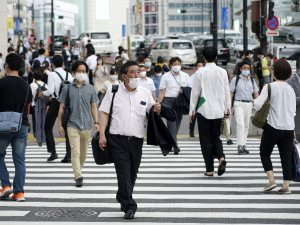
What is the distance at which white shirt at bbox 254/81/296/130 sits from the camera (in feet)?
34.6

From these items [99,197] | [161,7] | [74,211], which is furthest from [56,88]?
[161,7]

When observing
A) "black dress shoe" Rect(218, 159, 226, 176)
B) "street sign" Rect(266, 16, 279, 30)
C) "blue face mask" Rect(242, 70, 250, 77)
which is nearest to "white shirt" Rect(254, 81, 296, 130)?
"black dress shoe" Rect(218, 159, 226, 176)

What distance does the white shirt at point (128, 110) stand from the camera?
9.03 metres

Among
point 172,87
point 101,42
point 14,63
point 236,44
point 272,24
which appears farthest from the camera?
point 101,42

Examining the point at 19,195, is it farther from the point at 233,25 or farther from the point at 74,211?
the point at 233,25

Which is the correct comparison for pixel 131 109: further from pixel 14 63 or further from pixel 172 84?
pixel 172 84

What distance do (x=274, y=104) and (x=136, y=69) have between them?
2232 millimetres

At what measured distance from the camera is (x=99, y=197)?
34.6 feet

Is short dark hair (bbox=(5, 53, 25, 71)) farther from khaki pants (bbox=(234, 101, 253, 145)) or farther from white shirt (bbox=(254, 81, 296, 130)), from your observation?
khaki pants (bbox=(234, 101, 253, 145))

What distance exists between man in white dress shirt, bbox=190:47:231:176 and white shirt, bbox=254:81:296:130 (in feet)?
5.16

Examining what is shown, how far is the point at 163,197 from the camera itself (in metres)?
10.5

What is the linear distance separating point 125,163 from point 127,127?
1.21ft

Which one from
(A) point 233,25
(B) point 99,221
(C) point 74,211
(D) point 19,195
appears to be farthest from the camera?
(A) point 233,25

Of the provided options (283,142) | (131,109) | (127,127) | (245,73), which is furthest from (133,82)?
(245,73)
